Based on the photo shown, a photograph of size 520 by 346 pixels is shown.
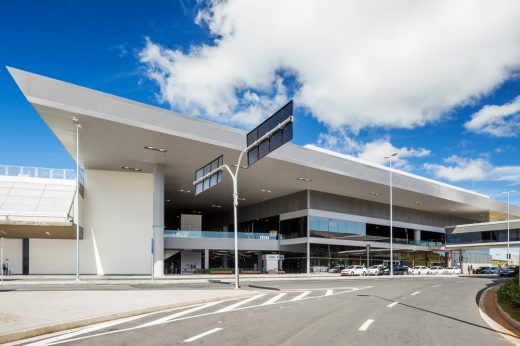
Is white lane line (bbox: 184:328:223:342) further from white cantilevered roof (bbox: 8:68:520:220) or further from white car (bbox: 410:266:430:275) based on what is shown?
white car (bbox: 410:266:430:275)

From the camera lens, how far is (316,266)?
59.3m

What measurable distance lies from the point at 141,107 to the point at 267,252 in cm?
3489

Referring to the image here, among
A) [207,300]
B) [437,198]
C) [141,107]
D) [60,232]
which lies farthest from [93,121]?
[437,198]

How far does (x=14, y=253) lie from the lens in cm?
4253

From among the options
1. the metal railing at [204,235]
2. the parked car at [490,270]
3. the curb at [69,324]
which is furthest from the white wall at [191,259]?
the parked car at [490,270]

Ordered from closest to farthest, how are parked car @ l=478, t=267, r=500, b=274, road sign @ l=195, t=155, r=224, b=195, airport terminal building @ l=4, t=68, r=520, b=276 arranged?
road sign @ l=195, t=155, r=224, b=195
airport terminal building @ l=4, t=68, r=520, b=276
parked car @ l=478, t=267, r=500, b=274

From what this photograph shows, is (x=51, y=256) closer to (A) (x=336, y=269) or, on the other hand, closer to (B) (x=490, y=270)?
(A) (x=336, y=269)

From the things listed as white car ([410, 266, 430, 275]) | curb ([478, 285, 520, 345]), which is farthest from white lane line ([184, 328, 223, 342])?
white car ([410, 266, 430, 275])

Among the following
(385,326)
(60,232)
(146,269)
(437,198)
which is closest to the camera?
(385,326)

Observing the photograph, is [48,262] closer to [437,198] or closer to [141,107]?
[141,107]

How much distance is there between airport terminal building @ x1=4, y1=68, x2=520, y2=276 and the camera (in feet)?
110

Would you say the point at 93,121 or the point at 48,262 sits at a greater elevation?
the point at 93,121

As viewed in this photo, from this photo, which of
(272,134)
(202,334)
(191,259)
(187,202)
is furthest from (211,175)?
(187,202)

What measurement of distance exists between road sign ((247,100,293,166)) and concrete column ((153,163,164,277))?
71.0 feet
